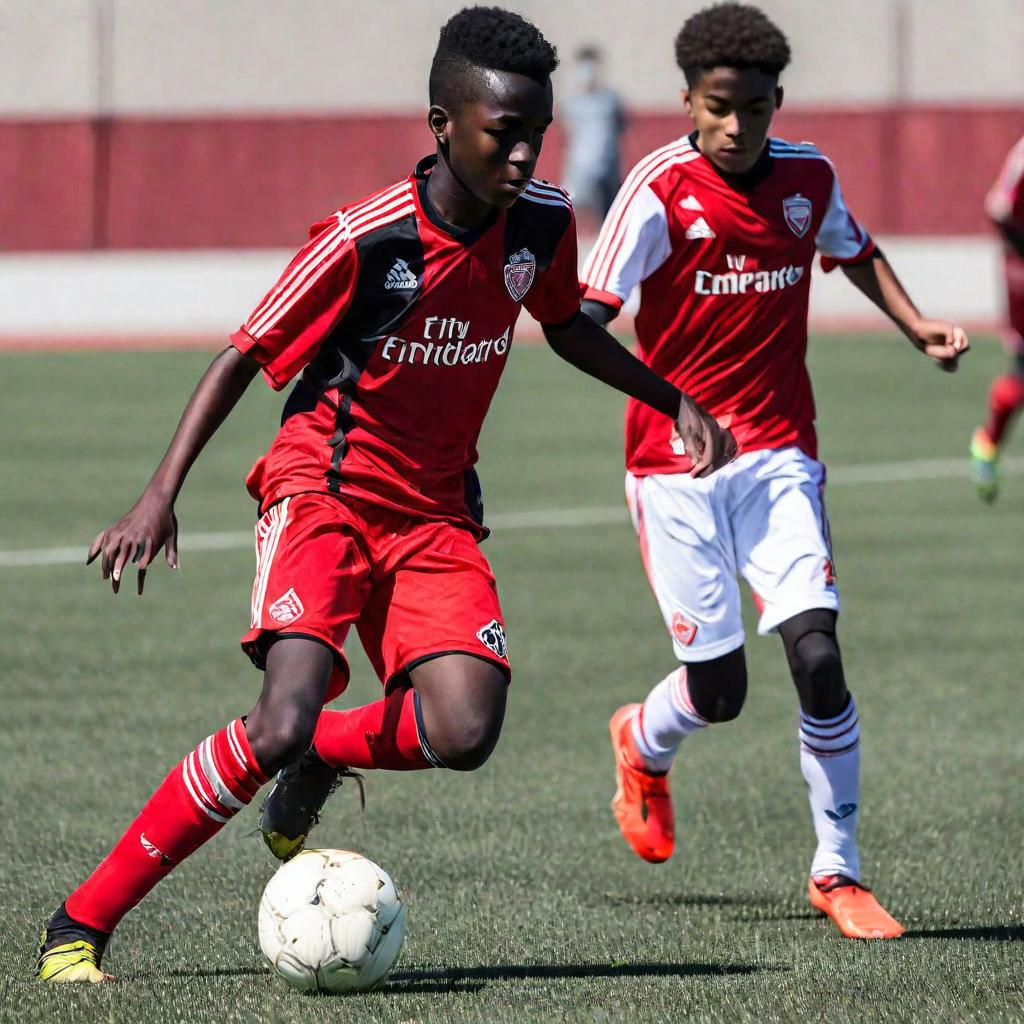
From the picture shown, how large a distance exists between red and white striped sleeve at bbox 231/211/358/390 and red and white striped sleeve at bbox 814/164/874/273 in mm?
1793

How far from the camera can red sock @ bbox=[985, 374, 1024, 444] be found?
823cm

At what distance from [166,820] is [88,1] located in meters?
34.3

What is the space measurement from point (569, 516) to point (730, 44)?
23.3 ft

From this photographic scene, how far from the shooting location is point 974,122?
32031mm

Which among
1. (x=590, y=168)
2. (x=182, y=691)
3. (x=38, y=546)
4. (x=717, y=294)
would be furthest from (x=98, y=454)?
(x=590, y=168)

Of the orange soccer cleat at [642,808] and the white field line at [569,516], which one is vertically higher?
the orange soccer cleat at [642,808]

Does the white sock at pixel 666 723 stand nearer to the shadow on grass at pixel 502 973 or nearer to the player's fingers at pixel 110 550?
the shadow on grass at pixel 502 973

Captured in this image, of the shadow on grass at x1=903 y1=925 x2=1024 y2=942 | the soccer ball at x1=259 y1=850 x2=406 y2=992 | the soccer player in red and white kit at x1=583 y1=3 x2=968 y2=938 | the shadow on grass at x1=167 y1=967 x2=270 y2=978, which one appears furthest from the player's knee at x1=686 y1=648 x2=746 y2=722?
the shadow on grass at x1=167 y1=967 x2=270 y2=978

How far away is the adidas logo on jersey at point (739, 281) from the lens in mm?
6102

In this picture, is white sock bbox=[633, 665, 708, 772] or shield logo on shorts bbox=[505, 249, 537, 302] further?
white sock bbox=[633, 665, 708, 772]

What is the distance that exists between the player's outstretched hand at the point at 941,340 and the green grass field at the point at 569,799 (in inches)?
55.3

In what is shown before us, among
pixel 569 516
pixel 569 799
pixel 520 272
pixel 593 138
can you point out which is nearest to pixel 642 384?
pixel 520 272

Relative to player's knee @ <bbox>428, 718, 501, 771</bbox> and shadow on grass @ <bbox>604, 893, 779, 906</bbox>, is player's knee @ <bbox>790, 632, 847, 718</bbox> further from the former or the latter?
player's knee @ <bbox>428, 718, 501, 771</bbox>

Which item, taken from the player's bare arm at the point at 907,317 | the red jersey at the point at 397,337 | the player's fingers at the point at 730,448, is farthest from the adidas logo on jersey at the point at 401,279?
the player's bare arm at the point at 907,317
